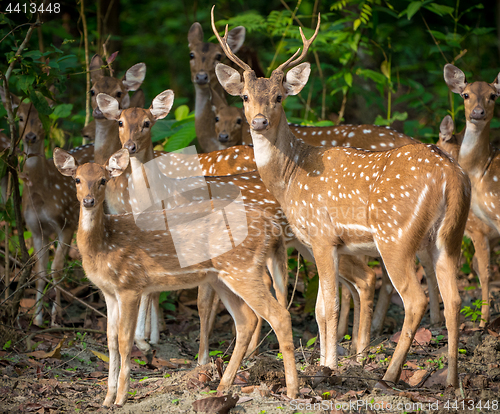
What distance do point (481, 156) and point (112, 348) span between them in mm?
4193

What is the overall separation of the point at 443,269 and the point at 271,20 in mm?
5434

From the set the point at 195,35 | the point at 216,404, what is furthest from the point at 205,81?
the point at 216,404

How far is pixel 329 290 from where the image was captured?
5.27 m

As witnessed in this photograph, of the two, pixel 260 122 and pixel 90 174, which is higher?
pixel 260 122

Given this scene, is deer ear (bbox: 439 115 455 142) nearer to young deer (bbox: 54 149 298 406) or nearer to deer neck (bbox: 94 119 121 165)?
young deer (bbox: 54 149 298 406)

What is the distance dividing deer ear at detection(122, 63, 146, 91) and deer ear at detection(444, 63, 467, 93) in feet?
10.8

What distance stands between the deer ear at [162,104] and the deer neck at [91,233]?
1698 mm

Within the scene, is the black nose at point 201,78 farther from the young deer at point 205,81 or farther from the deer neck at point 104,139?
the deer neck at point 104,139

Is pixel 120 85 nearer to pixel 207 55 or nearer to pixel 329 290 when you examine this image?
pixel 207 55

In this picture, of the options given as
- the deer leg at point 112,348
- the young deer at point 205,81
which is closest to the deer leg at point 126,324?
the deer leg at point 112,348

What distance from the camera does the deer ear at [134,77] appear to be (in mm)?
7289

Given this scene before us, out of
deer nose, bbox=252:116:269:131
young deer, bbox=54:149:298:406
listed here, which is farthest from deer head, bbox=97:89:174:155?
deer nose, bbox=252:116:269:131

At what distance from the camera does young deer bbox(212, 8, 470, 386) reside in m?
4.70

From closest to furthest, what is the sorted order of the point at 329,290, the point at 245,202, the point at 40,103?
1. the point at 329,290
2. the point at 40,103
3. the point at 245,202
